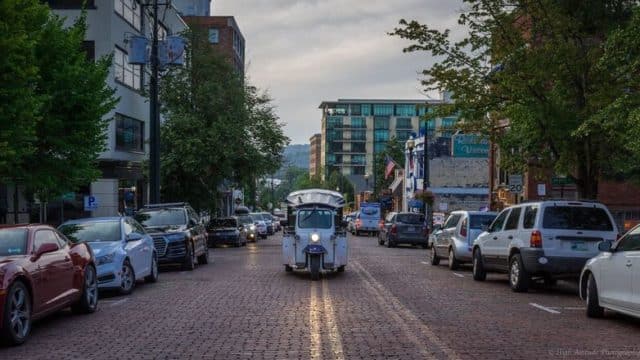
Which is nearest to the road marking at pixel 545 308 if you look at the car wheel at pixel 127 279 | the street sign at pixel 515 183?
the car wheel at pixel 127 279

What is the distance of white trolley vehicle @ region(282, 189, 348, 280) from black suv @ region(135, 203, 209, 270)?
379cm

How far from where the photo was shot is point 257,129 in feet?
137

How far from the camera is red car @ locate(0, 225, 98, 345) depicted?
9.70 m

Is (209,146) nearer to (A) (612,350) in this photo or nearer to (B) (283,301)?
(B) (283,301)

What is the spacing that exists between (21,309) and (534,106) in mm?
14929

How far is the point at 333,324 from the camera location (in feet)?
37.5

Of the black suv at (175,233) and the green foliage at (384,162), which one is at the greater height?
the green foliage at (384,162)

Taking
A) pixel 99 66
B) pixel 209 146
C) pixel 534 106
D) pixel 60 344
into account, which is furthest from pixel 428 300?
pixel 209 146

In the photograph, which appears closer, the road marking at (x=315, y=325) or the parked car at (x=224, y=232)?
the road marking at (x=315, y=325)

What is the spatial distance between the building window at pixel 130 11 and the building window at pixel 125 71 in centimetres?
186

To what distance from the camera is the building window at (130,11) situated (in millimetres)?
39438

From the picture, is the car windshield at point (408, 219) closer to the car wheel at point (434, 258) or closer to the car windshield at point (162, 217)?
the car wheel at point (434, 258)

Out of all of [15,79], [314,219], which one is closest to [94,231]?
[15,79]

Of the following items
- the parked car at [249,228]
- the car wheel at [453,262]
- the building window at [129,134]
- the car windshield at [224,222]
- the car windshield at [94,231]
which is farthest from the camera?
the parked car at [249,228]
